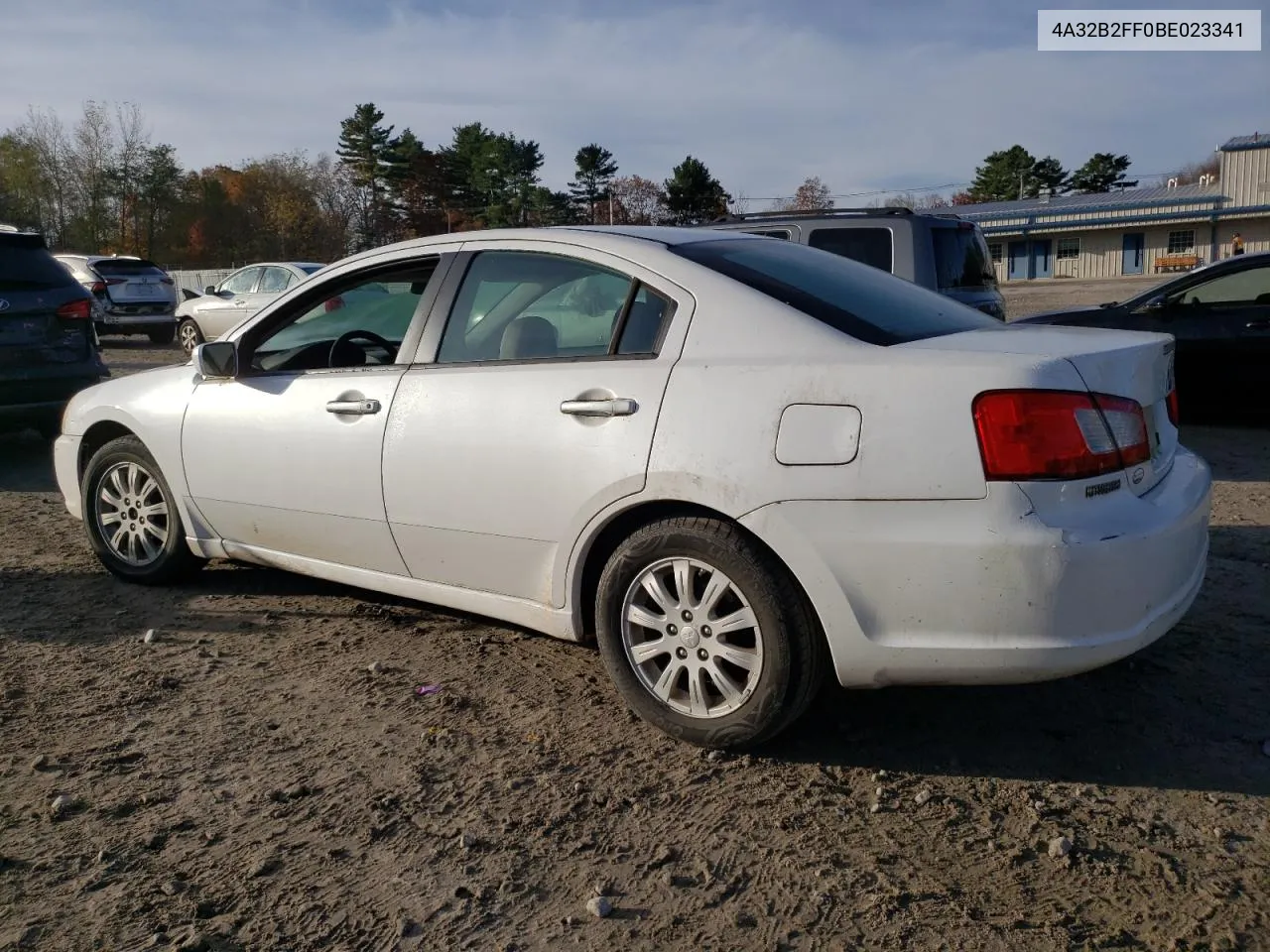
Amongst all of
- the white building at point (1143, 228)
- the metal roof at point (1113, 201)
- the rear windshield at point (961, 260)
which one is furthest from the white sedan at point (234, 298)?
the metal roof at point (1113, 201)

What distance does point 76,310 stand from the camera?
8.57 meters

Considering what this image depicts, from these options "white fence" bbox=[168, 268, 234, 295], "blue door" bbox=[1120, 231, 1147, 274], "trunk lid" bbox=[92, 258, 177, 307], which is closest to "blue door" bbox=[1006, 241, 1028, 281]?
"blue door" bbox=[1120, 231, 1147, 274]

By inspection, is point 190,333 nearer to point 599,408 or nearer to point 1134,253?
point 599,408

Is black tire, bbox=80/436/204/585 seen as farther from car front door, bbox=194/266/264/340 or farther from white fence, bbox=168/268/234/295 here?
white fence, bbox=168/268/234/295

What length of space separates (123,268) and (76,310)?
1367cm

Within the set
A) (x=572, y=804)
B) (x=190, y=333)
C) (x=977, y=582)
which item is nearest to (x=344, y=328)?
(x=572, y=804)

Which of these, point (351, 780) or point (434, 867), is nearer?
point (434, 867)

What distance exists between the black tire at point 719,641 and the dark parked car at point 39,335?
6.57m

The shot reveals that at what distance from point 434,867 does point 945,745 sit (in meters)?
1.61

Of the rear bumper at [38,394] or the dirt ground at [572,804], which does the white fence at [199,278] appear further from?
the dirt ground at [572,804]

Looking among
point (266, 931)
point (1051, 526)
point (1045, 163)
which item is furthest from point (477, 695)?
point (1045, 163)

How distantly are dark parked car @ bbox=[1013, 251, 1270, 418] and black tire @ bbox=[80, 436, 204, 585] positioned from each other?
6379mm

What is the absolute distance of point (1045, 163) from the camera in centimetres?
8662

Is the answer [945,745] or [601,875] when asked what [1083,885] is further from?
[601,875]
